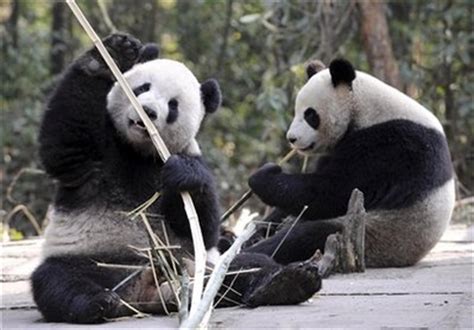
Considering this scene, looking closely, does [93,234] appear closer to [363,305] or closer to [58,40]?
[363,305]

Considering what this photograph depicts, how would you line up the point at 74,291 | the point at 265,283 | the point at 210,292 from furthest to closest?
the point at 265,283 → the point at 74,291 → the point at 210,292

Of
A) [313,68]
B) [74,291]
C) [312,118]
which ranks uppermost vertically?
[313,68]

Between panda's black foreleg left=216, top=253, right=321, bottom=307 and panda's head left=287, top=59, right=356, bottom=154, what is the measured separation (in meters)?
1.94

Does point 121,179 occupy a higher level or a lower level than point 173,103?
lower

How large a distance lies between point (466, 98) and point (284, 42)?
2.10 meters

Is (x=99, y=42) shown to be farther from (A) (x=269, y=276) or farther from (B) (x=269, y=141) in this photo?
(B) (x=269, y=141)

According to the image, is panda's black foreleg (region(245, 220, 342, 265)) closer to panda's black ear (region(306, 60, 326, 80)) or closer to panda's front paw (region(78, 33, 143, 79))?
panda's black ear (region(306, 60, 326, 80))

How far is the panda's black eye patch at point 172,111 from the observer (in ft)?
16.0

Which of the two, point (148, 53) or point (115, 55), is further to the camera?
point (148, 53)

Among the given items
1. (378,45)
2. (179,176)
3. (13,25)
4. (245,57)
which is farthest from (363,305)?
(13,25)

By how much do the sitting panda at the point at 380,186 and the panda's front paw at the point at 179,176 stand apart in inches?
63.5

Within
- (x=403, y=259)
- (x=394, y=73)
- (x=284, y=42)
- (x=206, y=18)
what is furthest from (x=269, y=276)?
(x=206, y=18)

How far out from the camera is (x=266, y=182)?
627cm

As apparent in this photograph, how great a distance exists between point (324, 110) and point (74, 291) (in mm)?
2670
